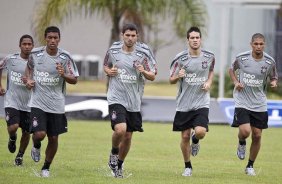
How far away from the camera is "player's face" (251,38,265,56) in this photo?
16500 mm

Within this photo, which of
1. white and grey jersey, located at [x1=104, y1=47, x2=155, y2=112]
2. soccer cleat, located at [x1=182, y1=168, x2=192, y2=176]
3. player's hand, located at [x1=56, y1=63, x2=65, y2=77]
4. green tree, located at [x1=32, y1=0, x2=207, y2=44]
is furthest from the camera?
green tree, located at [x1=32, y1=0, x2=207, y2=44]

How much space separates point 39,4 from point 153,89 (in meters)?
11.7

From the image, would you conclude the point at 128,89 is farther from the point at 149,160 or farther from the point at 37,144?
the point at 149,160

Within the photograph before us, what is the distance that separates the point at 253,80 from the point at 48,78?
360cm

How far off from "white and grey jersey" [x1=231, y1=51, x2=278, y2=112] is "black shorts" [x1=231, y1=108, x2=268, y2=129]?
0.07m

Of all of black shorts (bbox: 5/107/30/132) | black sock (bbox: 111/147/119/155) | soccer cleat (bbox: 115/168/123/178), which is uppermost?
black shorts (bbox: 5/107/30/132)

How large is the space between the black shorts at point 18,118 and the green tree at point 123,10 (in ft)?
35.9

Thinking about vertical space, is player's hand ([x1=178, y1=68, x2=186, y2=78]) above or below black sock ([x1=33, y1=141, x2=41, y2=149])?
above

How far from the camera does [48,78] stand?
15.3m

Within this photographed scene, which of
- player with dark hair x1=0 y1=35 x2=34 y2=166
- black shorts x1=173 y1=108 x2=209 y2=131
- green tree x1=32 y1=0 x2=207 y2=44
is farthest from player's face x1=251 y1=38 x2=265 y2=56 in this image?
green tree x1=32 y1=0 x2=207 y2=44

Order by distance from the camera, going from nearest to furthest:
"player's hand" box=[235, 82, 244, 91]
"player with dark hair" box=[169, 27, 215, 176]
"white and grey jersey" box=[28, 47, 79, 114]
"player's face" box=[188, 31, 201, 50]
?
"white and grey jersey" box=[28, 47, 79, 114]
"player's face" box=[188, 31, 201, 50]
"player with dark hair" box=[169, 27, 215, 176]
"player's hand" box=[235, 82, 244, 91]

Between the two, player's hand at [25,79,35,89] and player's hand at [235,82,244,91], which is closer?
player's hand at [25,79,35,89]

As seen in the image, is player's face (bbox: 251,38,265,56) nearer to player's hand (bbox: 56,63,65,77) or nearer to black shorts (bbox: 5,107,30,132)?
player's hand (bbox: 56,63,65,77)

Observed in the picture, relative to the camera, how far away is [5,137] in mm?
22297
